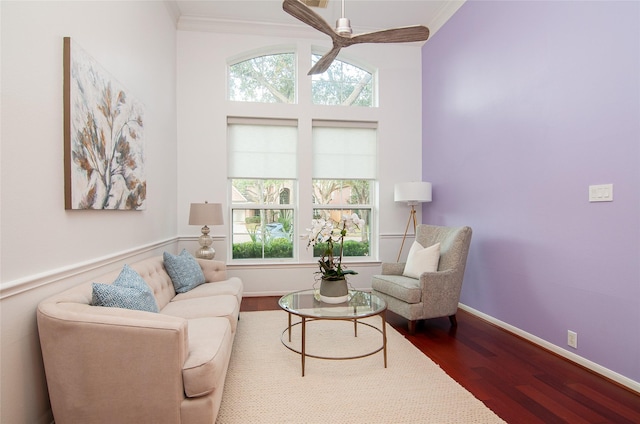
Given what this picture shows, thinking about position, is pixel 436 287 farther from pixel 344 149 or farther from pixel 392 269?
pixel 344 149

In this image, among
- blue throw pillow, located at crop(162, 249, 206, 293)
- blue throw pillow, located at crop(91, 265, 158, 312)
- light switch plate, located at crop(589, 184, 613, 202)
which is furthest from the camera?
blue throw pillow, located at crop(162, 249, 206, 293)

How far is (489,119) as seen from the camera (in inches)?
145

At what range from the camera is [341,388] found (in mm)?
2260

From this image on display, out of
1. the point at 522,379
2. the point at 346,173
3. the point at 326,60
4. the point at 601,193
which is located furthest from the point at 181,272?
the point at 601,193

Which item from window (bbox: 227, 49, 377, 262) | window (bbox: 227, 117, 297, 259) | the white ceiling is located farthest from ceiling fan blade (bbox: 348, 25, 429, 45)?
window (bbox: 227, 117, 297, 259)

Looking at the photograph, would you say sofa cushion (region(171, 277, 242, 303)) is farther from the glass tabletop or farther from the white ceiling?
the white ceiling

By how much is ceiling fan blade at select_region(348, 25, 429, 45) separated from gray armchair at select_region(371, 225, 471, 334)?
1.92 m

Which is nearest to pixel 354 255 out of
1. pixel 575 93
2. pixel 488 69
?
pixel 488 69

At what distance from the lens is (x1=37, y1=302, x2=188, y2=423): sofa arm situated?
1.56 m

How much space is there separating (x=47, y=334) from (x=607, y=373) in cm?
345

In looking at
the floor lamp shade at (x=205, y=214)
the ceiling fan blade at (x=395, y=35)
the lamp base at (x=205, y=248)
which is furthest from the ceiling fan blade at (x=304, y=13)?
the lamp base at (x=205, y=248)

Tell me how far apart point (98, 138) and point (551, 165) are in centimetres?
354

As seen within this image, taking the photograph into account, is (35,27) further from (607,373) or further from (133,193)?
A: (607,373)

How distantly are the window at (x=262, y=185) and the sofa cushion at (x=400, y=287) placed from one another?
5.55ft
